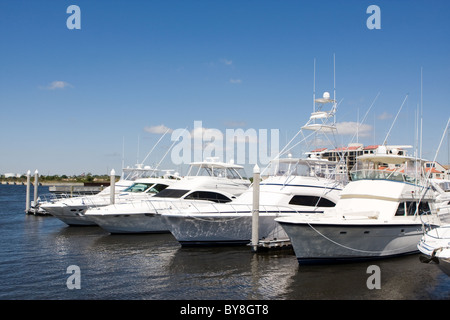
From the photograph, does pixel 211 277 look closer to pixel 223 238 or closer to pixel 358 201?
pixel 223 238

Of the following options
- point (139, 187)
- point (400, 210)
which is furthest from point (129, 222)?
point (400, 210)

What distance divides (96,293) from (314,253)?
7080 millimetres

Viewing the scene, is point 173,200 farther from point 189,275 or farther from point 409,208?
point 409,208

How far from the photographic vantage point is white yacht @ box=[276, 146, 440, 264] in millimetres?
14109

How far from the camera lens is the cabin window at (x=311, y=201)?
19125mm

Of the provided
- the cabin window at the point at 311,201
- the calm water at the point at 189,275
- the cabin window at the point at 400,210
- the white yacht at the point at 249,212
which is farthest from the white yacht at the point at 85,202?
the cabin window at the point at 400,210

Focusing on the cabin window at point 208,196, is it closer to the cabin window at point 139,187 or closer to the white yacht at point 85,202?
→ the white yacht at point 85,202

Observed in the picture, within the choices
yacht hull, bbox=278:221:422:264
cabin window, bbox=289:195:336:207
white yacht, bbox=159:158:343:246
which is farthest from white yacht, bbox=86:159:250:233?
yacht hull, bbox=278:221:422:264

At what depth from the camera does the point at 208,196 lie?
22891mm

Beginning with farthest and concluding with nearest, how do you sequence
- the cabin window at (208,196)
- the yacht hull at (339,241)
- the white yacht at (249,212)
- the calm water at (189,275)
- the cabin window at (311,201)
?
the cabin window at (208,196) < the cabin window at (311,201) < the white yacht at (249,212) < the yacht hull at (339,241) < the calm water at (189,275)

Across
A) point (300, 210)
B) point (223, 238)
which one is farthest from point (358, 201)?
point (223, 238)

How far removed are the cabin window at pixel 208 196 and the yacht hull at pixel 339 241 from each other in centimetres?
891

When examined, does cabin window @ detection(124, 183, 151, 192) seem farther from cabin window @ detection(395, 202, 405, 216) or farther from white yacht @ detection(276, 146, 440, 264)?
cabin window @ detection(395, 202, 405, 216)

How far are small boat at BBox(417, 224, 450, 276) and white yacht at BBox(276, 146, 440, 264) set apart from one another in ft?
8.30
